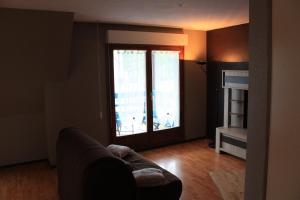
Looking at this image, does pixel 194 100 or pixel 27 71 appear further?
pixel 194 100

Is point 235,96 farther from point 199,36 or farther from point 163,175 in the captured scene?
point 163,175

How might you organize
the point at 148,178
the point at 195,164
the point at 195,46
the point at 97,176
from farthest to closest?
the point at 195,46 → the point at 195,164 → the point at 148,178 → the point at 97,176

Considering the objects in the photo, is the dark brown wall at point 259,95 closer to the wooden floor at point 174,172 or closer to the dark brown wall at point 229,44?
the wooden floor at point 174,172

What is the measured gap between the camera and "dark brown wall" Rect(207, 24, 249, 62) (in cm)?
470

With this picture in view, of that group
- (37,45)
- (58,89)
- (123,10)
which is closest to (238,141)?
(123,10)

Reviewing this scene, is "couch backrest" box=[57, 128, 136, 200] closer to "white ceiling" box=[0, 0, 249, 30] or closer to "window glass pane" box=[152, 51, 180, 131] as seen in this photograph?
"white ceiling" box=[0, 0, 249, 30]

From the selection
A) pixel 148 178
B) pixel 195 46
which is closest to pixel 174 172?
pixel 148 178

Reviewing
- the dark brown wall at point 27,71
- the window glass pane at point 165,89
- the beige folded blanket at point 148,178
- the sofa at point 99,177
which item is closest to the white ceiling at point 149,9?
the dark brown wall at point 27,71

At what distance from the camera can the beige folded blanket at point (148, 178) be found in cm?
241

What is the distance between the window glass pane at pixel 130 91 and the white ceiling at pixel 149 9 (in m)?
0.68

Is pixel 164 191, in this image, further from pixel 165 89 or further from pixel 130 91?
pixel 165 89

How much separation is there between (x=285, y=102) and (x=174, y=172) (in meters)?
3.33

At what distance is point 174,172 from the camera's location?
4004mm

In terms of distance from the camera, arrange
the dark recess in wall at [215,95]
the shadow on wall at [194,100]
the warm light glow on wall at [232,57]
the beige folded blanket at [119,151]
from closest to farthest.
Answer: the beige folded blanket at [119,151] → the warm light glow on wall at [232,57] → the dark recess in wall at [215,95] → the shadow on wall at [194,100]
